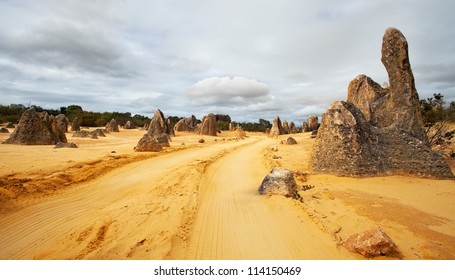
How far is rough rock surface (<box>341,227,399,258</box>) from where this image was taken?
3537mm

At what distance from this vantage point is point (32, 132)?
17750 mm

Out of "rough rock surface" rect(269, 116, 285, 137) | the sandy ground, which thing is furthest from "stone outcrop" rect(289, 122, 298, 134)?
the sandy ground

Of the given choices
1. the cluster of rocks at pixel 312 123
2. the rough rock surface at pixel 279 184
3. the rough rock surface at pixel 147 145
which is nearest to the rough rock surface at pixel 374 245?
the rough rock surface at pixel 279 184


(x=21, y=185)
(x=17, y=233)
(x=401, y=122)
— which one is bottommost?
(x=17, y=233)

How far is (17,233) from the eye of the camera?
4.59 metres

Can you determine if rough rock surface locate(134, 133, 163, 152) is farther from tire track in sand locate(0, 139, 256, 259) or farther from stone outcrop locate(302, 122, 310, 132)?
stone outcrop locate(302, 122, 310, 132)

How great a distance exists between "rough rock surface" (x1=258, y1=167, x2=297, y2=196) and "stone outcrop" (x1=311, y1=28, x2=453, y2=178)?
2.96 meters

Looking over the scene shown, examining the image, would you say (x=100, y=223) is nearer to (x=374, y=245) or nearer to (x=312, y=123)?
(x=374, y=245)

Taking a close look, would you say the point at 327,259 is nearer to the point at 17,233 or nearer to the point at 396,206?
the point at 396,206

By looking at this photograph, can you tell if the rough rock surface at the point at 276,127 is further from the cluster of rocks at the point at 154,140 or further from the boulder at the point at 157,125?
the cluster of rocks at the point at 154,140

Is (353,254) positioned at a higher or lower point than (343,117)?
lower

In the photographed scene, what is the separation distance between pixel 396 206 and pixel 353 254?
2.88 meters

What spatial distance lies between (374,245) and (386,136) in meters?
7.47
